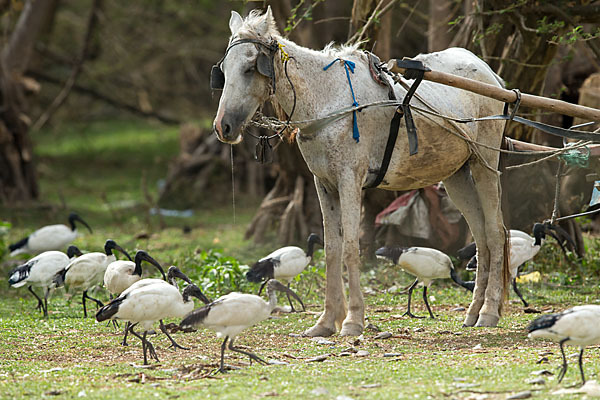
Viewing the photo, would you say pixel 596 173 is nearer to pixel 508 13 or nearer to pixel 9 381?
pixel 508 13

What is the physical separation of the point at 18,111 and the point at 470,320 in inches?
484

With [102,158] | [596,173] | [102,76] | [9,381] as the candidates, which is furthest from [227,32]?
[9,381]

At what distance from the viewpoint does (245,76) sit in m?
6.10

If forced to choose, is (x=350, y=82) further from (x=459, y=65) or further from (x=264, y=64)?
(x=459, y=65)

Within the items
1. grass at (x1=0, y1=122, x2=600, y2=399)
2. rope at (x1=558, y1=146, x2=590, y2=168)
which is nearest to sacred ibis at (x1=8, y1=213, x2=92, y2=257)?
grass at (x1=0, y1=122, x2=600, y2=399)

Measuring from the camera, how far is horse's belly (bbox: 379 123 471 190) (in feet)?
21.8

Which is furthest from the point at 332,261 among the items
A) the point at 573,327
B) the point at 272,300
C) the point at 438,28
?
the point at 438,28

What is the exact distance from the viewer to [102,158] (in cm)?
2483

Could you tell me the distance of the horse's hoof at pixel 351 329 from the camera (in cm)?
641

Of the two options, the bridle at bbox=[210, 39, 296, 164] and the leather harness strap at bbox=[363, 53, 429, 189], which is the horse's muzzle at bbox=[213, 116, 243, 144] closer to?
the bridle at bbox=[210, 39, 296, 164]

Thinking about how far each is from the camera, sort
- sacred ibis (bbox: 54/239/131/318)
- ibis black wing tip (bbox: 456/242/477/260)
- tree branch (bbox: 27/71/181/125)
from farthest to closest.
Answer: tree branch (bbox: 27/71/181/125)
ibis black wing tip (bbox: 456/242/477/260)
sacred ibis (bbox: 54/239/131/318)

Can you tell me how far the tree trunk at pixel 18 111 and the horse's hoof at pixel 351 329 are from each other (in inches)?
463

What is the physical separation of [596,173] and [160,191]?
11.7 metres

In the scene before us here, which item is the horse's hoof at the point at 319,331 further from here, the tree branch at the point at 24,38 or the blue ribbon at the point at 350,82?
the tree branch at the point at 24,38
